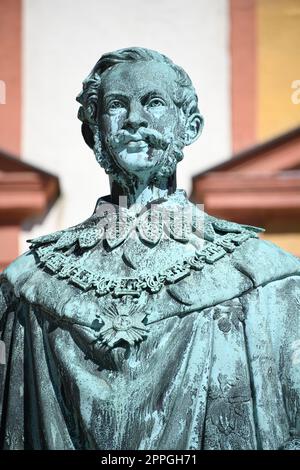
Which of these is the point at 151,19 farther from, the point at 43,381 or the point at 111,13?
the point at 43,381

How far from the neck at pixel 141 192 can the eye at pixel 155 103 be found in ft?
0.59

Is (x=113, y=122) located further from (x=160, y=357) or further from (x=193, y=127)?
(x=160, y=357)

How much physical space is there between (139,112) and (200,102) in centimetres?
830

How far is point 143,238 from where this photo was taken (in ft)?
21.5

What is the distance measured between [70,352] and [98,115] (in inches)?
23.8

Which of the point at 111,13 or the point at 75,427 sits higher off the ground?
the point at 111,13

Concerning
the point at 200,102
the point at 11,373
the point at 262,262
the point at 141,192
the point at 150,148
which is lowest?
the point at 11,373

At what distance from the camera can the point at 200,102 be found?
14.8 metres

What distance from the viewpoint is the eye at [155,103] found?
21.5ft

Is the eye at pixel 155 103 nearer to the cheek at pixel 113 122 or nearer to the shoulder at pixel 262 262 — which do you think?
the cheek at pixel 113 122

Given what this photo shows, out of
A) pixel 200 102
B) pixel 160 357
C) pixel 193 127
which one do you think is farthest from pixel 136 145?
pixel 200 102

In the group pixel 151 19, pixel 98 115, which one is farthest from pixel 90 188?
pixel 98 115

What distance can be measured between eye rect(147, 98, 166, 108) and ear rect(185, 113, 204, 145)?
0.12 m

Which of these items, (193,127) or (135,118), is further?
(193,127)
